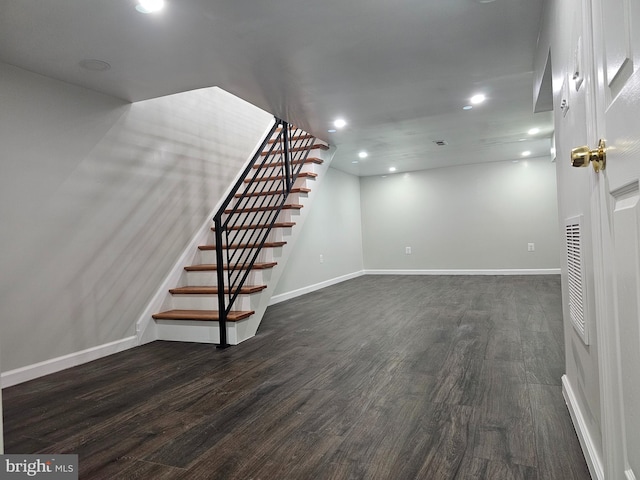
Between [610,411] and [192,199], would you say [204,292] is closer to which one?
[192,199]

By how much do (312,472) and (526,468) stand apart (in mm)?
786

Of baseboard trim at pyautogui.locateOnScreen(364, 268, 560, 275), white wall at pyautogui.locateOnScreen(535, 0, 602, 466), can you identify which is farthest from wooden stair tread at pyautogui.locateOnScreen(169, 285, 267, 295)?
baseboard trim at pyautogui.locateOnScreen(364, 268, 560, 275)

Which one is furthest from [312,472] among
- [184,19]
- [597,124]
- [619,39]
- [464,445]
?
[184,19]

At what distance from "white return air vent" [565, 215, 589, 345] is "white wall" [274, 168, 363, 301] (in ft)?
12.9

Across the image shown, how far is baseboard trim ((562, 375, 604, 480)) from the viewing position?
4.28 ft

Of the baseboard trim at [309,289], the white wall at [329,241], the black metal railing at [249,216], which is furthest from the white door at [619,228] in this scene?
the white wall at [329,241]

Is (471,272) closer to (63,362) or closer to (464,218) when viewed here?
(464,218)

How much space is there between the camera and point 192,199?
4.18m

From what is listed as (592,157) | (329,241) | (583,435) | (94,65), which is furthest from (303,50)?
(329,241)

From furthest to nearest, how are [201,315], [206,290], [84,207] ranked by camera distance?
[206,290] → [201,315] → [84,207]

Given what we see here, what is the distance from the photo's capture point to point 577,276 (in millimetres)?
1587

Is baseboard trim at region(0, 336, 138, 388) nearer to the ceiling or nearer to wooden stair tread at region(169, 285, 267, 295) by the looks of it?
wooden stair tread at region(169, 285, 267, 295)

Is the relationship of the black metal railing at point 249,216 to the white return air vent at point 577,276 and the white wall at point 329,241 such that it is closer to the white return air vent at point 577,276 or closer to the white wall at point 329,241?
the white wall at point 329,241

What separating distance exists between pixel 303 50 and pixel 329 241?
172 inches
